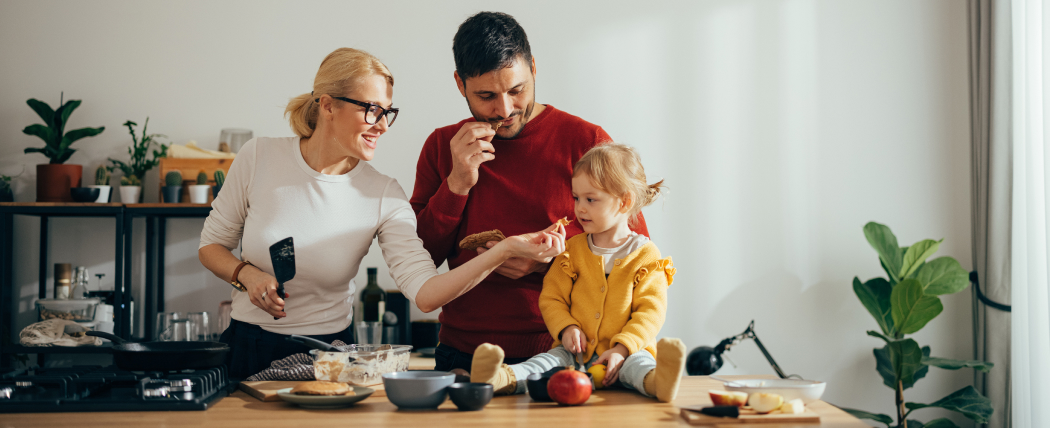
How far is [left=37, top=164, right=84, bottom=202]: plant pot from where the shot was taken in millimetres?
2867

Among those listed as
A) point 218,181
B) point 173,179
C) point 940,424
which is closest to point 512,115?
point 218,181

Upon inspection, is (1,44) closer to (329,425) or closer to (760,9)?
(329,425)

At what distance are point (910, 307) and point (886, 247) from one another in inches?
11.2

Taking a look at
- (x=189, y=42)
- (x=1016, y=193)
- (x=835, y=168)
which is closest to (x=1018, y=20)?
(x=1016, y=193)

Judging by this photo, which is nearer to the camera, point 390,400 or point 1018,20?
point 390,400

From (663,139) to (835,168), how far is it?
0.87 meters

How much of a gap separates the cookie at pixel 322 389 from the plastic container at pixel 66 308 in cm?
217

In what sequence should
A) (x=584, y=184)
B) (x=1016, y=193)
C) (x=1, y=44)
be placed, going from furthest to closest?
(x=1, y=44) → (x=1016, y=193) → (x=584, y=184)

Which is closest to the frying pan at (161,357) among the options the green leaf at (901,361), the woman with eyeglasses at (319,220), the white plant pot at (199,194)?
the woman with eyeglasses at (319,220)

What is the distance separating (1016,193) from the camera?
2814 mm

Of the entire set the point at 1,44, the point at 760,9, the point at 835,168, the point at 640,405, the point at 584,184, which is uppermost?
the point at 760,9

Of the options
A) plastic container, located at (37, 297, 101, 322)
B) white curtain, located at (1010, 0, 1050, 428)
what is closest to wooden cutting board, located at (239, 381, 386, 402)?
plastic container, located at (37, 297, 101, 322)

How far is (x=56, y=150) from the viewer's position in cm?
293

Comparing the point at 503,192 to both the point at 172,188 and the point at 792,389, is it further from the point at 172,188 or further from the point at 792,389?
the point at 172,188
